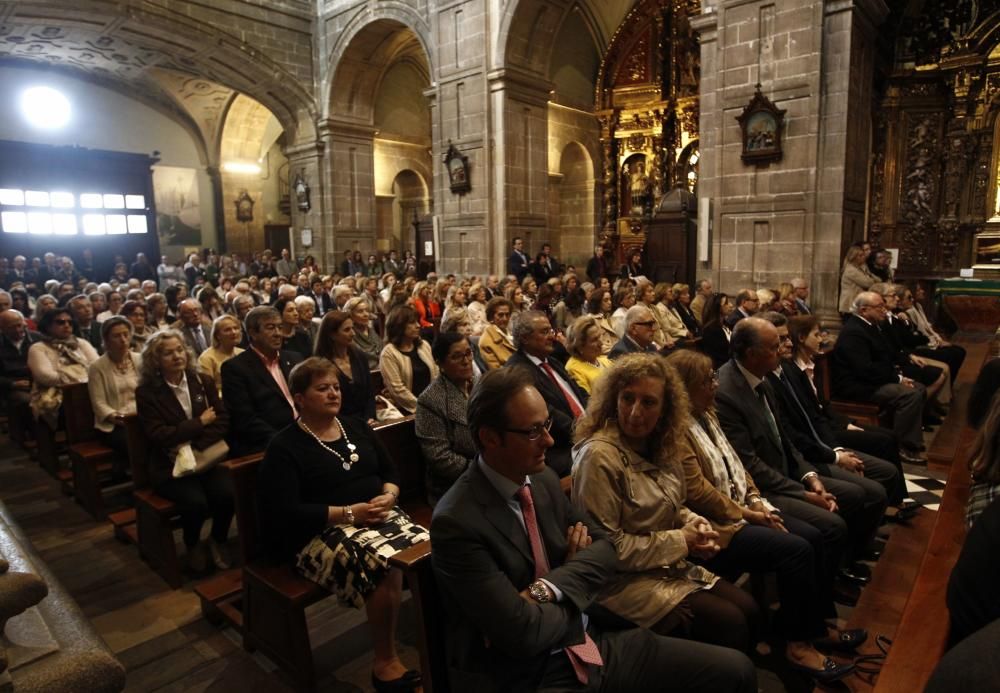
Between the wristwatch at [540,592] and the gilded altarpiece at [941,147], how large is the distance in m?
11.1

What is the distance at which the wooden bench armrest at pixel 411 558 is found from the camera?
5.45ft

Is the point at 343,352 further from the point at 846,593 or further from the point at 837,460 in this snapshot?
the point at 846,593

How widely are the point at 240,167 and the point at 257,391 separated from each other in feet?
58.0

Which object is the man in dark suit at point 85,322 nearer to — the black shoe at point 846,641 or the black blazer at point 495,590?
the black blazer at point 495,590

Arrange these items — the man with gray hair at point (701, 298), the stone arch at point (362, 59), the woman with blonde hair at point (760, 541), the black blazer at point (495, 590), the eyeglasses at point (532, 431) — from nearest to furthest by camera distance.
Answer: the black blazer at point (495, 590) → the eyeglasses at point (532, 431) → the woman with blonde hair at point (760, 541) → the man with gray hair at point (701, 298) → the stone arch at point (362, 59)

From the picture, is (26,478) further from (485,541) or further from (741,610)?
(741,610)

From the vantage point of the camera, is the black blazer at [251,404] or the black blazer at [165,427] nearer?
the black blazer at [165,427]

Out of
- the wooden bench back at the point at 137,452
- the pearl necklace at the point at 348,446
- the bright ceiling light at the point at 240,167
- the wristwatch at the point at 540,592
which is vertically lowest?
the wooden bench back at the point at 137,452

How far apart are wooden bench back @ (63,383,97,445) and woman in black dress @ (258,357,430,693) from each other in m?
2.35

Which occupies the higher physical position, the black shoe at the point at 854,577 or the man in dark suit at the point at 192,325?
the man in dark suit at the point at 192,325

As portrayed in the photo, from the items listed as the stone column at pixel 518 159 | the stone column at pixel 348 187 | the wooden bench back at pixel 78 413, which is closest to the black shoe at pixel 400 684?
the wooden bench back at pixel 78 413

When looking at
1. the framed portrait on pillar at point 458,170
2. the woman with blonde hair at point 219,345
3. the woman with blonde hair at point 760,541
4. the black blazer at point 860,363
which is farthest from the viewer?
the framed portrait on pillar at point 458,170

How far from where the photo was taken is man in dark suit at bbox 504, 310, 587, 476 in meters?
3.23

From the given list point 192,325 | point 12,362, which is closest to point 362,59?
point 192,325
